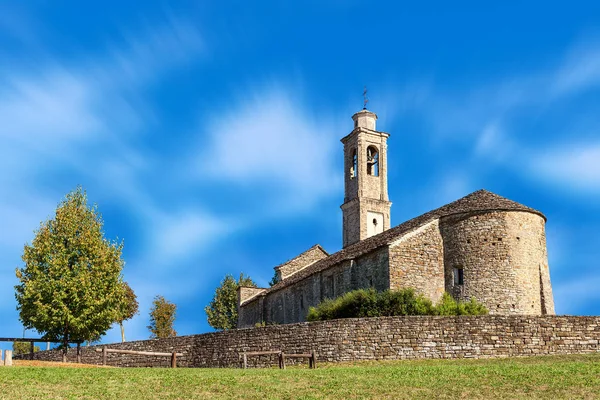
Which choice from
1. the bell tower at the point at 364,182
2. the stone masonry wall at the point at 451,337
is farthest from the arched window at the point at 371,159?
the stone masonry wall at the point at 451,337

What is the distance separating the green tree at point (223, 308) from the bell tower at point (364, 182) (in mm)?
18298

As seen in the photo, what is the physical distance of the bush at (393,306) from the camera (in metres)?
34.0

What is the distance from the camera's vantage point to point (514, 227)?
3741cm

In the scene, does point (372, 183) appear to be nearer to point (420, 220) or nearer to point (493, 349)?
point (420, 220)

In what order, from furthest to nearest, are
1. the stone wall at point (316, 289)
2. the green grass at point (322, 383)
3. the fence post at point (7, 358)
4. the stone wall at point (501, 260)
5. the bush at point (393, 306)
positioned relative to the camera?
1. the stone wall at point (316, 289)
2. the stone wall at point (501, 260)
3. the bush at point (393, 306)
4. the fence post at point (7, 358)
5. the green grass at point (322, 383)

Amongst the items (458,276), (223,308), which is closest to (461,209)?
(458,276)

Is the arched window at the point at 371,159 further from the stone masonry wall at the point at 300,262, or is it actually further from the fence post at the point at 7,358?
the fence post at the point at 7,358

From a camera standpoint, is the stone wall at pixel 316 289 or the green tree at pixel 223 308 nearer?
the stone wall at pixel 316 289

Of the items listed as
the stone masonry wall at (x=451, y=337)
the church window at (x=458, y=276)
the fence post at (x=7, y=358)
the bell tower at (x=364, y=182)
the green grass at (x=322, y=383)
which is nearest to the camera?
the green grass at (x=322, y=383)

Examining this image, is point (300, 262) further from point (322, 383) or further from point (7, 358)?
point (322, 383)

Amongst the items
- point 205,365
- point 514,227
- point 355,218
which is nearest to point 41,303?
point 205,365

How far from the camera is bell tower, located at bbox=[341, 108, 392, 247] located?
61875 millimetres

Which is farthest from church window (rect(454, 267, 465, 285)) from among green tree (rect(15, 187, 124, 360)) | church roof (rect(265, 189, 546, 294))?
green tree (rect(15, 187, 124, 360))

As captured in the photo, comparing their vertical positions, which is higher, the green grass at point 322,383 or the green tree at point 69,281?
the green tree at point 69,281
